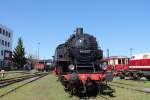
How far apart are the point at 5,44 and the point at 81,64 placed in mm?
74119

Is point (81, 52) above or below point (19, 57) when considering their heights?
below

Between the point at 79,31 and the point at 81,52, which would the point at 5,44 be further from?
the point at 81,52

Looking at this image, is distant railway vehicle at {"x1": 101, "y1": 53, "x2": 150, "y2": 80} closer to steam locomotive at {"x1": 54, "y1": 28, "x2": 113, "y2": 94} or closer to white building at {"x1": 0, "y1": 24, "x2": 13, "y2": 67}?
steam locomotive at {"x1": 54, "y1": 28, "x2": 113, "y2": 94}

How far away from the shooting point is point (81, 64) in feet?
62.4

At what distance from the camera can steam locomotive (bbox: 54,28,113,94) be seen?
1723cm

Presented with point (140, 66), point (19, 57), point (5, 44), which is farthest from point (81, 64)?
point (19, 57)

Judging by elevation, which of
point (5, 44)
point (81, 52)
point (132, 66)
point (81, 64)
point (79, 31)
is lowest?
point (81, 64)

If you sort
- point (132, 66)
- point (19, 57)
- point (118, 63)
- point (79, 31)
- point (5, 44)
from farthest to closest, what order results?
point (19, 57), point (5, 44), point (118, 63), point (132, 66), point (79, 31)

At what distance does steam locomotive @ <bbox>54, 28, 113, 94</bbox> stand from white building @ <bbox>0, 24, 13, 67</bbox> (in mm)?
64667

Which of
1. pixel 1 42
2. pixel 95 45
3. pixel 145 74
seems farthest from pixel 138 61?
pixel 1 42

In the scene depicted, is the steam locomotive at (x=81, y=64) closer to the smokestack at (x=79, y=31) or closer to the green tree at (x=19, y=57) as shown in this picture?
the smokestack at (x=79, y=31)

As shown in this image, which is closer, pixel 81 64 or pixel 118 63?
pixel 81 64

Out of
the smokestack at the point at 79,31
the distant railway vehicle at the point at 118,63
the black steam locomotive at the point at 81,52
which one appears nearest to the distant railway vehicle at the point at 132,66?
the distant railway vehicle at the point at 118,63

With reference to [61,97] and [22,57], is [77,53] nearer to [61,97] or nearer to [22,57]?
[61,97]
